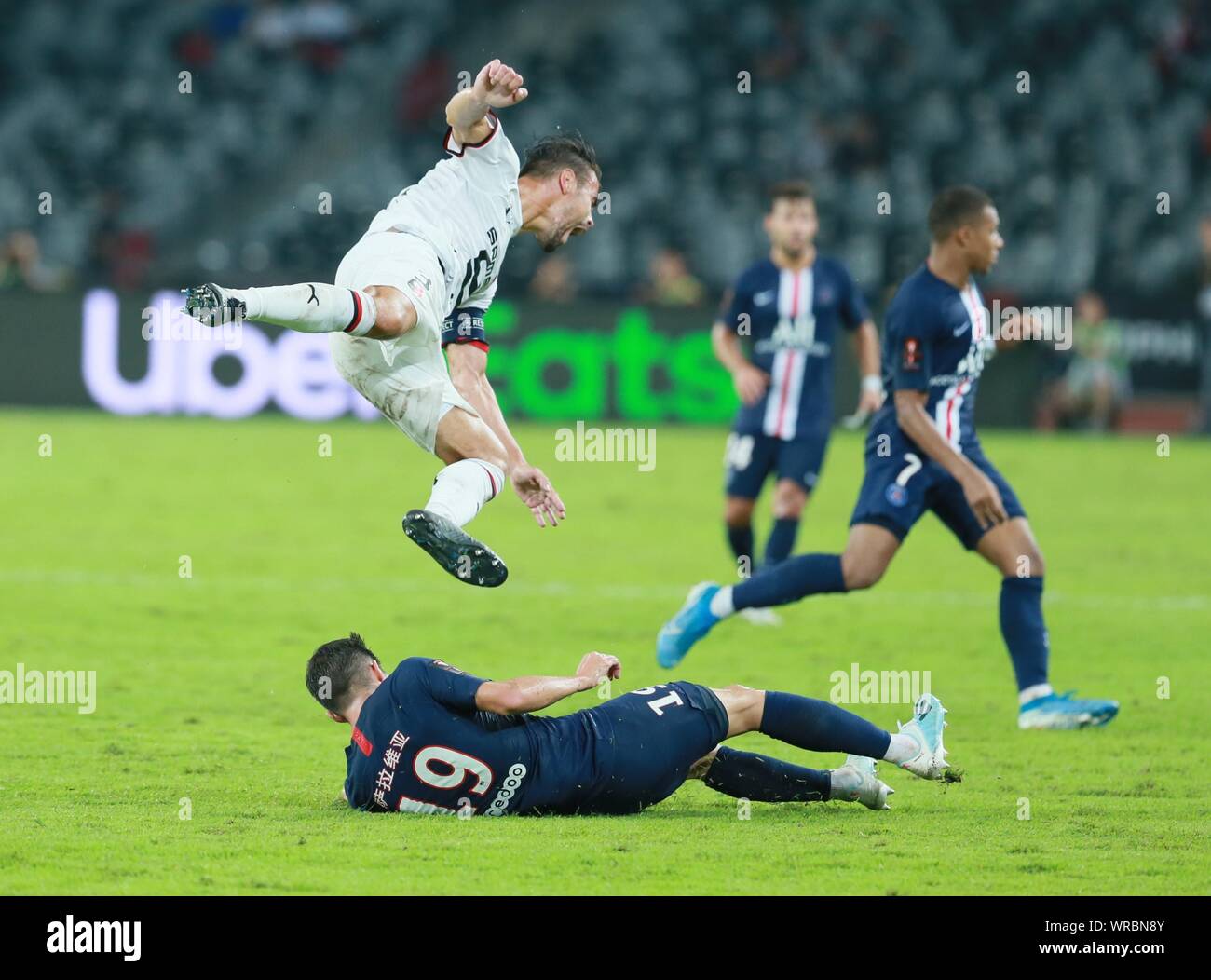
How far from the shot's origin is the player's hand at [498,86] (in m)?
6.64

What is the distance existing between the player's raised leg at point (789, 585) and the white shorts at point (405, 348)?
6.57ft

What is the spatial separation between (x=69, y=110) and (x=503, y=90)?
21.9m

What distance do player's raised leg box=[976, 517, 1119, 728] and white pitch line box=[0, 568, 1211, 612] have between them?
3563mm

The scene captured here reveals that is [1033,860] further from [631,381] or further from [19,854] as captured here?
[631,381]

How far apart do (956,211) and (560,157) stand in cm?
193

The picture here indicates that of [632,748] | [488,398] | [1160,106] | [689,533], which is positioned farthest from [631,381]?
[632,748]

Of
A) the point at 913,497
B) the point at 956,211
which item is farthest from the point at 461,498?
the point at 956,211

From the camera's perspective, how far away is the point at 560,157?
743 cm

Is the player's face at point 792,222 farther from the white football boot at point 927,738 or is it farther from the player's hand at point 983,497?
the white football boot at point 927,738

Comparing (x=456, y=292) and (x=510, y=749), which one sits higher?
(x=456, y=292)

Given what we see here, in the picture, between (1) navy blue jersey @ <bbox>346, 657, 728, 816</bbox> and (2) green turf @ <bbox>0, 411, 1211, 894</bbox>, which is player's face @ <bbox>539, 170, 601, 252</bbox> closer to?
(1) navy blue jersey @ <bbox>346, 657, 728, 816</bbox>

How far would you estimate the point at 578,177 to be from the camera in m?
7.44

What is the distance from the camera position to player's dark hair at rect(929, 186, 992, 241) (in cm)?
825

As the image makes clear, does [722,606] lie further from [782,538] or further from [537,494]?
[782,538]
